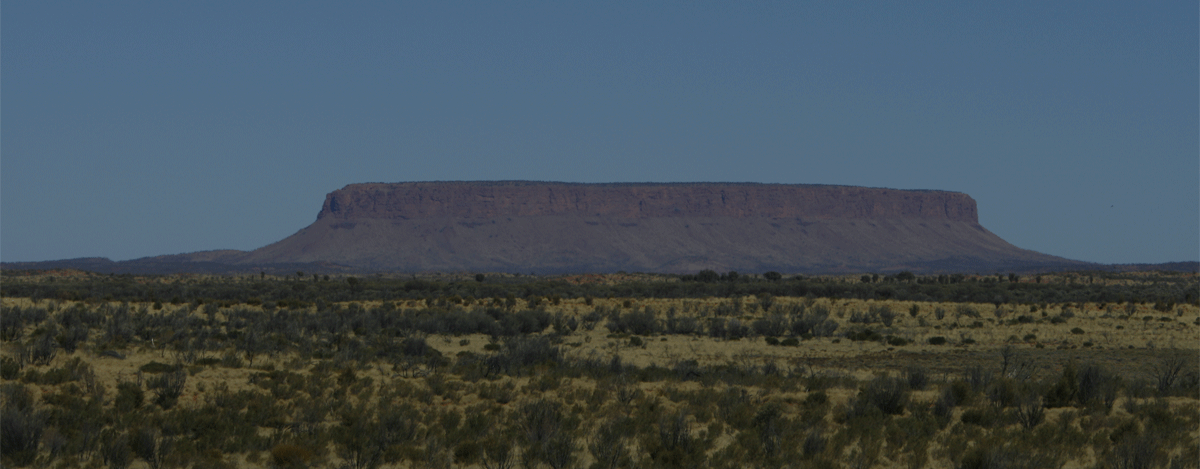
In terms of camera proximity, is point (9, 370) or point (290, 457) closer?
point (290, 457)

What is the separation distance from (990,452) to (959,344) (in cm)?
1889

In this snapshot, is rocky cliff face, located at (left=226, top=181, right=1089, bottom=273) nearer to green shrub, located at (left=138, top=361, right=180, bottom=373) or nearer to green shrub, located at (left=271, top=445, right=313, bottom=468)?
green shrub, located at (left=138, top=361, right=180, bottom=373)

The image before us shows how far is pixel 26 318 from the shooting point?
93.9 ft

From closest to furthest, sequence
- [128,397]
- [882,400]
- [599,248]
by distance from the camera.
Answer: [128,397] < [882,400] < [599,248]

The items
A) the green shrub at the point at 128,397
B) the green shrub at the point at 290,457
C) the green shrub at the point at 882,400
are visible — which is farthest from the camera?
the green shrub at the point at 882,400

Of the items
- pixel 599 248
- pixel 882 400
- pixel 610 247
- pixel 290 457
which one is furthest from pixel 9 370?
pixel 610 247

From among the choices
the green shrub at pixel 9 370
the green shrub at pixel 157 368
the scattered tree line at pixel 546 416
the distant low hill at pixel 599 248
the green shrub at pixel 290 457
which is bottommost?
the green shrub at pixel 290 457

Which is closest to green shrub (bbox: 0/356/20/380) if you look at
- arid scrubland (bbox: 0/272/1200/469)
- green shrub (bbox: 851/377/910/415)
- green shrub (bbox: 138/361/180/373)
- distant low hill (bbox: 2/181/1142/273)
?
arid scrubland (bbox: 0/272/1200/469)

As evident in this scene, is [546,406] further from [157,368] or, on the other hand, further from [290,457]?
[157,368]

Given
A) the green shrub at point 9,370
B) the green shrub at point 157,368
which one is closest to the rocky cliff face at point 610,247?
the green shrub at point 157,368

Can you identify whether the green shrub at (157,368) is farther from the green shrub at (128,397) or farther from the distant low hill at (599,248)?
the distant low hill at (599,248)

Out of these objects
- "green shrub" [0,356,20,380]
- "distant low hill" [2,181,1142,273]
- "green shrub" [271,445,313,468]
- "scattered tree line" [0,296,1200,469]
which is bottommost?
"green shrub" [271,445,313,468]

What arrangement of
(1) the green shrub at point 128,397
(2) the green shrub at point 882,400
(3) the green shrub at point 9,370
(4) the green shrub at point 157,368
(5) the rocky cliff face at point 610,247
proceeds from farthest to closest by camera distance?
(5) the rocky cliff face at point 610,247, (4) the green shrub at point 157,368, (3) the green shrub at point 9,370, (2) the green shrub at point 882,400, (1) the green shrub at point 128,397

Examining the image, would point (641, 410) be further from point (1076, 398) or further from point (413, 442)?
point (1076, 398)
